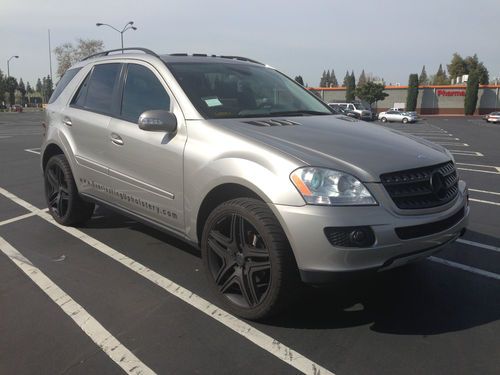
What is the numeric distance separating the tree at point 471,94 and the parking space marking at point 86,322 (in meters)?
68.9

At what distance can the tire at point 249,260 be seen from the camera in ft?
9.37

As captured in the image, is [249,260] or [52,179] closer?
[249,260]

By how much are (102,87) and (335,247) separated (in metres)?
3.11

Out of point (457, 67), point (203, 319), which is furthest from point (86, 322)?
point (457, 67)

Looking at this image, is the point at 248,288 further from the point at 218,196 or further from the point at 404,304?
the point at 404,304

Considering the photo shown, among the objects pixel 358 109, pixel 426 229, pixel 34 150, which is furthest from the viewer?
pixel 358 109

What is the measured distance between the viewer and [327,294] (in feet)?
11.9

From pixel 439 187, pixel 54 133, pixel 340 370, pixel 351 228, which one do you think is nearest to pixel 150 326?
pixel 340 370

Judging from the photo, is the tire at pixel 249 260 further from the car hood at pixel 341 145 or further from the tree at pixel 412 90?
the tree at pixel 412 90

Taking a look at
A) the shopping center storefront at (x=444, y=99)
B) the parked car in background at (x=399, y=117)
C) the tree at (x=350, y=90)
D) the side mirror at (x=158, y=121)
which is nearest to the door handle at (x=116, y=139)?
the side mirror at (x=158, y=121)

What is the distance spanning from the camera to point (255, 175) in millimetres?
2967

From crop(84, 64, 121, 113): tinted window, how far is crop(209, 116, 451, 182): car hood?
1.56m

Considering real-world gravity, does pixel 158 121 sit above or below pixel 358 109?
above

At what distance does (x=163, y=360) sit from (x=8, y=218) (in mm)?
4044
